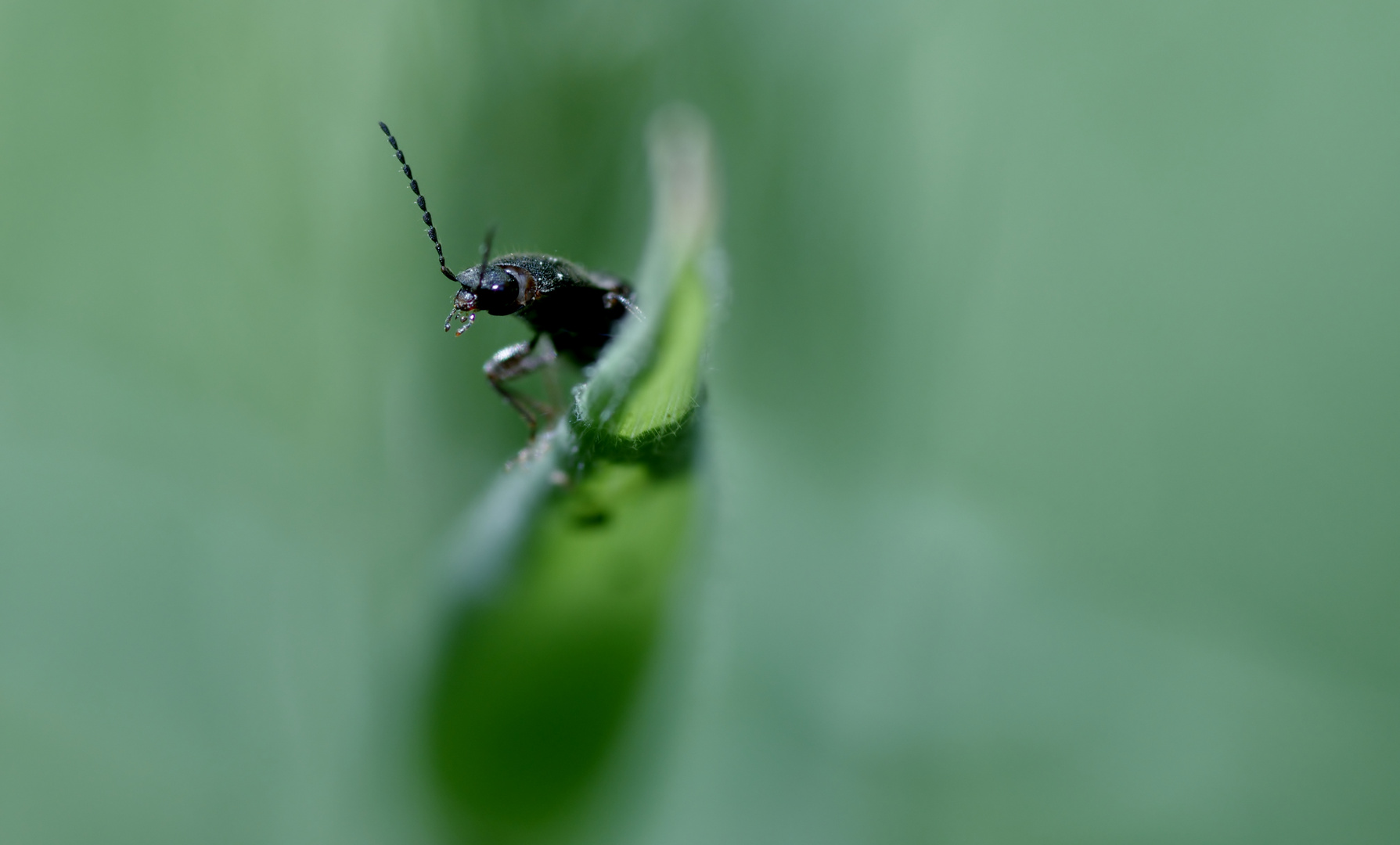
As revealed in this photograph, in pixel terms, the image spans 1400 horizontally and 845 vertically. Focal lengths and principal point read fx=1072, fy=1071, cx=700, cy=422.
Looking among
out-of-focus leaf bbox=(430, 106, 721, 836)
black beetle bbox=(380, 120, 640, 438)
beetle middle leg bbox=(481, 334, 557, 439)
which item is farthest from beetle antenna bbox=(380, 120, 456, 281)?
out-of-focus leaf bbox=(430, 106, 721, 836)

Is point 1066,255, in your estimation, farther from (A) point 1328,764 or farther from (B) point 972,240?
(A) point 1328,764

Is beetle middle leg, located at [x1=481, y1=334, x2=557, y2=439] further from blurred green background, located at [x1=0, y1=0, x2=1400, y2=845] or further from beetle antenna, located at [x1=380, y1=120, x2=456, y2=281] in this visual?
beetle antenna, located at [x1=380, y1=120, x2=456, y2=281]

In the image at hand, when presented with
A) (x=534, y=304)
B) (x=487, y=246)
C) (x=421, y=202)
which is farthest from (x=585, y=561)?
(x=534, y=304)

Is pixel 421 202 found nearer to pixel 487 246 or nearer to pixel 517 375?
pixel 487 246

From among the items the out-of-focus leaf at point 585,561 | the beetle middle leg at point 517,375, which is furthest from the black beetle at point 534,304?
the out-of-focus leaf at point 585,561

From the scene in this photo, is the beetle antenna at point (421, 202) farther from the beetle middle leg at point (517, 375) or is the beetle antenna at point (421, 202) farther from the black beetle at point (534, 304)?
the beetle middle leg at point (517, 375)

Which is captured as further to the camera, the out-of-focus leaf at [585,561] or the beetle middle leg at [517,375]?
the beetle middle leg at [517,375]
